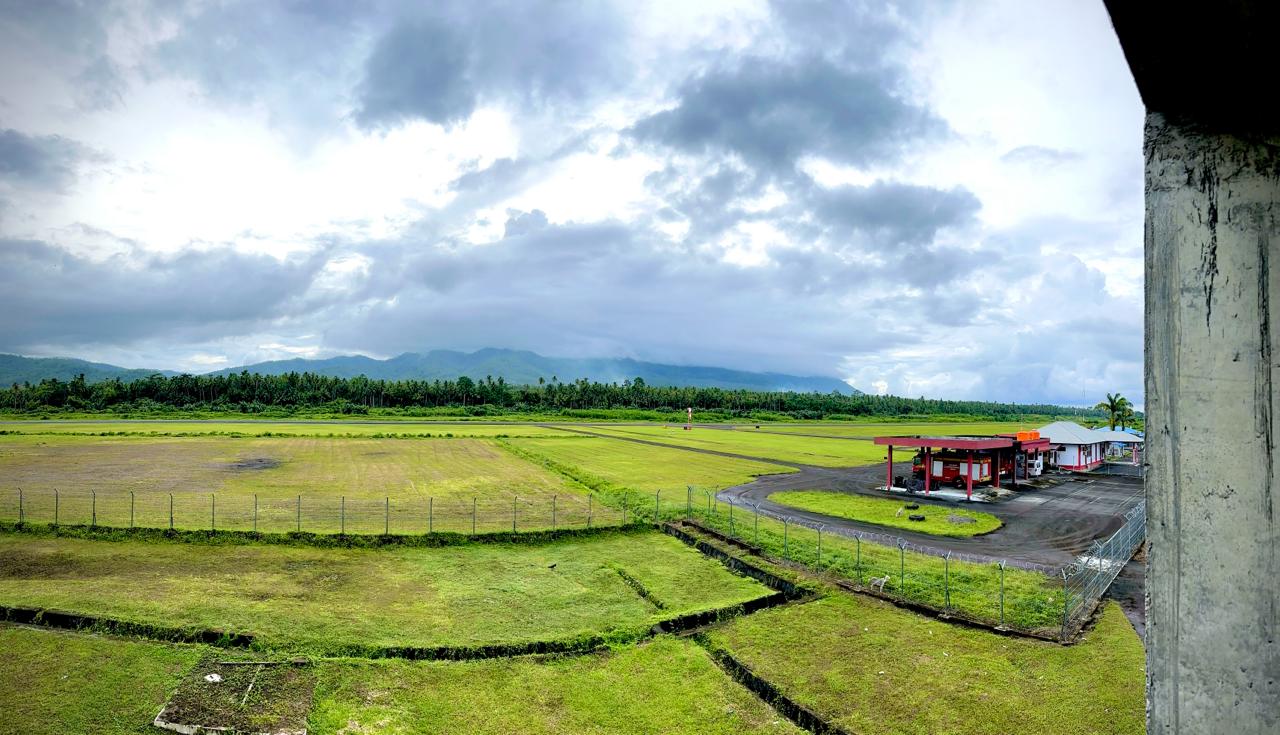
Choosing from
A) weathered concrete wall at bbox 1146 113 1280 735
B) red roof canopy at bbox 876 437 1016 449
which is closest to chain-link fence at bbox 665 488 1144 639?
red roof canopy at bbox 876 437 1016 449

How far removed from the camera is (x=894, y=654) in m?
14.0

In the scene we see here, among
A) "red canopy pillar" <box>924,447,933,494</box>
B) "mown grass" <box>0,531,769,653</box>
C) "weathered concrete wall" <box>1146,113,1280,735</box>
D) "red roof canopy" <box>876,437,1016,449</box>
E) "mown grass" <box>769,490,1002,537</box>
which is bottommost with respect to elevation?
"mown grass" <box>769,490,1002,537</box>

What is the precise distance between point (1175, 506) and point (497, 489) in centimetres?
3528

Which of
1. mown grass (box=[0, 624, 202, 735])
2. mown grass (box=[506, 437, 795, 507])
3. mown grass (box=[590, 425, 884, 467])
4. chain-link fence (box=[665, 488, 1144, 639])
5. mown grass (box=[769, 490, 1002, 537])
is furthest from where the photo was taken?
mown grass (box=[590, 425, 884, 467])

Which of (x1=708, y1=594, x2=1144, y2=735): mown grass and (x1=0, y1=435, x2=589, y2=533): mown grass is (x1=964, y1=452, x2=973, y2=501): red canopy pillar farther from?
(x1=0, y1=435, x2=589, y2=533): mown grass

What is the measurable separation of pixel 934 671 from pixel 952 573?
7638mm

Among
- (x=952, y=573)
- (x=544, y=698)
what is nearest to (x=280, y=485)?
(x=544, y=698)

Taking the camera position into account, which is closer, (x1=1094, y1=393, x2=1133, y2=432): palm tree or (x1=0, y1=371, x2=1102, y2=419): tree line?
(x1=1094, y1=393, x2=1133, y2=432): palm tree

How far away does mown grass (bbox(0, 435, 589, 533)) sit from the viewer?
26328mm

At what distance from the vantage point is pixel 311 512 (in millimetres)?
27953

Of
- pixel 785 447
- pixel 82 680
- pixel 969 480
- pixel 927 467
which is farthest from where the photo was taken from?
pixel 785 447

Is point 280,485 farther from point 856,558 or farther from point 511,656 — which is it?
point 856,558

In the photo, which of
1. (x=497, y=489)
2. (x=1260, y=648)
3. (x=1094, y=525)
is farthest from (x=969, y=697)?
(x=497, y=489)

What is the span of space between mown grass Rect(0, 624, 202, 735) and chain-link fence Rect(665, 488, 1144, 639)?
15810 mm
